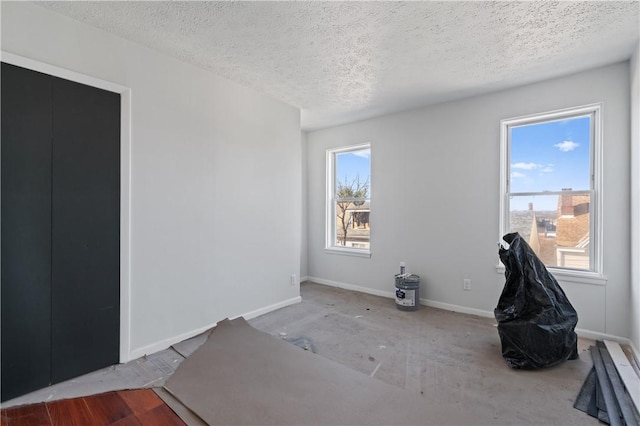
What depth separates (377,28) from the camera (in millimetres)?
2273

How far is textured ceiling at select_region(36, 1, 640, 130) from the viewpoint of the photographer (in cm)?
207

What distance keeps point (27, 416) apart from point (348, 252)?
3750 mm

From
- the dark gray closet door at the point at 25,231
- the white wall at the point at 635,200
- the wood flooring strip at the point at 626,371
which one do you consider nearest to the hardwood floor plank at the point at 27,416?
the dark gray closet door at the point at 25,231

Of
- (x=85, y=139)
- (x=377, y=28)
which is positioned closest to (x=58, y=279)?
(x=85, y=139)

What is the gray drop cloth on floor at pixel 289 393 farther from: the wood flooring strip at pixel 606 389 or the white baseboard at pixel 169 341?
the wood flooring strip at pixel 606 389

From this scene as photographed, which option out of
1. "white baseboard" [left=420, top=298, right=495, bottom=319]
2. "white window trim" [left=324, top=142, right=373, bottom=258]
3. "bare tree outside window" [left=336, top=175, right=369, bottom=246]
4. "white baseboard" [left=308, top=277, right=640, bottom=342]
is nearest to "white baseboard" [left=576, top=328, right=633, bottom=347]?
"white baseboard" [left=308, top=277, right=640, bottom=342]

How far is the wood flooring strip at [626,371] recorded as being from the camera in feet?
6.42

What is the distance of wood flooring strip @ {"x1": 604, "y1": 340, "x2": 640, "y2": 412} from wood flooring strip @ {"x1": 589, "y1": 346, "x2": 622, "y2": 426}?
9cm

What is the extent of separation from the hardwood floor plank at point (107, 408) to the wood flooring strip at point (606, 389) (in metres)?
2.91

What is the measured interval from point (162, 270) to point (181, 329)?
0.61 m

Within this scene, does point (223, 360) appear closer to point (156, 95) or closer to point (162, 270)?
point (162, 270)

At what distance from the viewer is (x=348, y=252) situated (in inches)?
188

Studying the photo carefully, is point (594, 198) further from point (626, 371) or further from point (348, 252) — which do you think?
point (348, 252)

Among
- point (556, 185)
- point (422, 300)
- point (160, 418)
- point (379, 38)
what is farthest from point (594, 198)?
point (160, 418)
